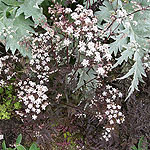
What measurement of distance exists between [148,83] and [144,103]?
142mm

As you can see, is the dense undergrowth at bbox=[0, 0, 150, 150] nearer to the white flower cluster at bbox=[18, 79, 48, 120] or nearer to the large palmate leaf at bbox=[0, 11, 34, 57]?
the large palmate leaf at bbox=[0, 11, 34, 57]

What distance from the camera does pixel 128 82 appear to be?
1.35 meters

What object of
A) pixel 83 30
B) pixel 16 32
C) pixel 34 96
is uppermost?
pixel 16 32

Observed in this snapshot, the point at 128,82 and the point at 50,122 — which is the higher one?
the point at 128,82

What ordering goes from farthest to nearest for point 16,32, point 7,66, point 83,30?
point 16,32, point 7,66, point 83,30

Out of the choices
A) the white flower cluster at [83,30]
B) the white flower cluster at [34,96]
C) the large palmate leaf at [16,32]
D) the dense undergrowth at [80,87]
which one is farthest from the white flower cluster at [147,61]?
the large palmate leaf at [16,32]

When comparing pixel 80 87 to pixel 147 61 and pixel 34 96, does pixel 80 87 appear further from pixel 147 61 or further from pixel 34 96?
pixel 147 61

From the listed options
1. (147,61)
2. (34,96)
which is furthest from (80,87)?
(147,61)

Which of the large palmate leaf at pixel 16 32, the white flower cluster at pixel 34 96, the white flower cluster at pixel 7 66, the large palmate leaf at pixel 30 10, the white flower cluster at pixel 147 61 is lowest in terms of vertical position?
the white flower cluster at pixel 34 96

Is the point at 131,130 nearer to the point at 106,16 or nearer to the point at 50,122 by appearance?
the point at 50,122

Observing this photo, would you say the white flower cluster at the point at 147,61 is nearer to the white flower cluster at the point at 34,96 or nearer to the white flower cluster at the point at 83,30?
the white flower cluster at the point at 83,30

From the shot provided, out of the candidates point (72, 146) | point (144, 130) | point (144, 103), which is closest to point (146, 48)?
point (144, 103)

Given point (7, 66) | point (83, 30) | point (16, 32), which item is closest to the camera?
point (83, 30)

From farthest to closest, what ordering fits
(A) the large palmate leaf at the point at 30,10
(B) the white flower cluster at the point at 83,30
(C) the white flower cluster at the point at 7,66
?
(A) the large palmate leaf at the point at 30,10 < (C) the white flower cluster at the point at 7,66 < (B) the white flower cluster at the point at 83,30
